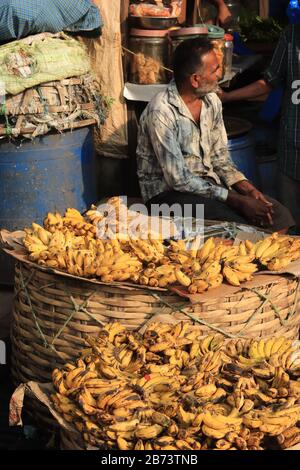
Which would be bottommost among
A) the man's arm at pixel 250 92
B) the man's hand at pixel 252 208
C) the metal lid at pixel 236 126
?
the man's hand at pixel 252 208

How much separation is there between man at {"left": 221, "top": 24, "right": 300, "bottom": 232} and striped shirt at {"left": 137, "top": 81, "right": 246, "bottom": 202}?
1.49 feet

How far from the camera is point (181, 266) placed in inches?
142

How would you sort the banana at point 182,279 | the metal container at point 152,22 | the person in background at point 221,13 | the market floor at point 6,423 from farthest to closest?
the person in background at point 221,13 → the metal container at point 152,22 → the market floor at point 6,423 → the banana at point 182,279

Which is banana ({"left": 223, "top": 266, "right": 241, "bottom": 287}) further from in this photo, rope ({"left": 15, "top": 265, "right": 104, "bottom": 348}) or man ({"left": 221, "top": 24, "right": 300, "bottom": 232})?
man ({"left": 221, "top": 24, "right": 300, "bottom": 232})

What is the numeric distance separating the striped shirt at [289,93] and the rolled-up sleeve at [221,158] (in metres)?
0.44

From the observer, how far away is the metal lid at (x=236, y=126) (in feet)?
18.6

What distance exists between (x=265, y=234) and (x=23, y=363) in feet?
4.87

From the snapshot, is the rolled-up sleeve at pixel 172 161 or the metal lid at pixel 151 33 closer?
the rolled-up sleeve at pixel 172 161

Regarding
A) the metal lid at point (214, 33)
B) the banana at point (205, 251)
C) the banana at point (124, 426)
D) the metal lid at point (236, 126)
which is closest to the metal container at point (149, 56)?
the metal lid at point (214, 33)

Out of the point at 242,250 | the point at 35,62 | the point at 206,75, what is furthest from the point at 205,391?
the point at 35,62

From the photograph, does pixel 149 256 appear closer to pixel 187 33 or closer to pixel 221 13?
pixel 187 33

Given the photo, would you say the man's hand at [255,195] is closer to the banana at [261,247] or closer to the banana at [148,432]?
the banana at [261,247]

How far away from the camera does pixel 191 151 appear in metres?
4.91
